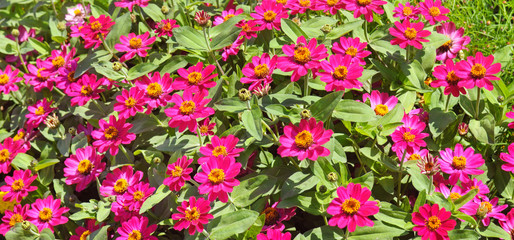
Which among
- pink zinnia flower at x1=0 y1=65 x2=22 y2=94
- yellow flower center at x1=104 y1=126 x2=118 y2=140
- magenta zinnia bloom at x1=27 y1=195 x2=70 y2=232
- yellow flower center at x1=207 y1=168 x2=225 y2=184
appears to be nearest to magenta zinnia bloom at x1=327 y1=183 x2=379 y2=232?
yellow flower center at x1=207 y1=168 x2=225 y2=184

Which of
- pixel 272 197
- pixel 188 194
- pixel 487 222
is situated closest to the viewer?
pixel 487 222

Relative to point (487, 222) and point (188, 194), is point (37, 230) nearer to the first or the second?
point (188, 194)

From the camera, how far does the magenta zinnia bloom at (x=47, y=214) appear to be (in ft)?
6.99

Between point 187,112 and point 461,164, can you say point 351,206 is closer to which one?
point 461,164

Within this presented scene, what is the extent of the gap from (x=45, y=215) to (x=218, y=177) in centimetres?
93

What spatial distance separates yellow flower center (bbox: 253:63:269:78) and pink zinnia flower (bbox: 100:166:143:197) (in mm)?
659

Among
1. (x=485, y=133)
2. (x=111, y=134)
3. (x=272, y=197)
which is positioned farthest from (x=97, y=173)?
(x=485, y=133)

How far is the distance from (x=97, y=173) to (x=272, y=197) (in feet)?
2.63

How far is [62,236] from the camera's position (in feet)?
7.90

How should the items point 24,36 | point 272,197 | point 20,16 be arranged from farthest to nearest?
1. point 20,16
2. point 24,36
3. point 272,197

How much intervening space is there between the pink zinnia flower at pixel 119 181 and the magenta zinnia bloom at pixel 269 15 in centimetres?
87

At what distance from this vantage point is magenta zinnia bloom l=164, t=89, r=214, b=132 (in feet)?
6.03

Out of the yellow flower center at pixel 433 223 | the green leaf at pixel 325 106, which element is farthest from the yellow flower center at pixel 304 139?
the yellow flower center at pixel 433 223

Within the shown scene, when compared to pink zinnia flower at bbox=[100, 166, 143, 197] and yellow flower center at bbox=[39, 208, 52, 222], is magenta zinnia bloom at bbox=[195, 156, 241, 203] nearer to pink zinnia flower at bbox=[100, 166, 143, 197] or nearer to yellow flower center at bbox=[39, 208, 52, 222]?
pink zinnia flower at bbox=[100, 166, 143, 197]
